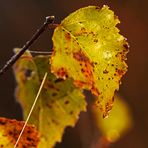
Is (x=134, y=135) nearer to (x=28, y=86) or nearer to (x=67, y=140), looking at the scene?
(x=67, y=140)

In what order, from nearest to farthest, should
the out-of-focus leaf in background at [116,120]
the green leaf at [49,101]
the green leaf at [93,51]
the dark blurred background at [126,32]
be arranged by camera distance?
the green leaf at [93,51], the green leaf at [49,101], the out-of-focus leaf in background at [116,120], the dark blurred background at [126,32]

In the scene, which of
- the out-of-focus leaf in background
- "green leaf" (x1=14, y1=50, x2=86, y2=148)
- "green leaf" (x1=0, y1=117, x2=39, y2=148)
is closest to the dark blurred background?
the out-of-focus leaf in background

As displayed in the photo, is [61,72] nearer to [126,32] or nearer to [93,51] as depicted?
[93,51]

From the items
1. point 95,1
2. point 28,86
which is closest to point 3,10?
point 95,1

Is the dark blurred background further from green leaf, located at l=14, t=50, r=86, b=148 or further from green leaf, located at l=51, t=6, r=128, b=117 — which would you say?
green leaf, located at l=51, t=6, r=128, b=117

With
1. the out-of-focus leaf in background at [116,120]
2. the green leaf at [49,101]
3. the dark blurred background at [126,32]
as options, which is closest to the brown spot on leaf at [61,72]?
the green leaf at [49,101]

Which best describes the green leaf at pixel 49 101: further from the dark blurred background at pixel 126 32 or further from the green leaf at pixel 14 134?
the dark blurred background at pixel 126 32

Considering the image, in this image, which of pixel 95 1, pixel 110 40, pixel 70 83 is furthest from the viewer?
pixel 95 1
